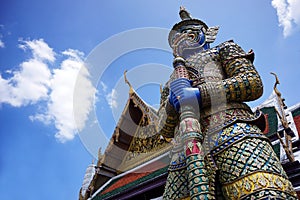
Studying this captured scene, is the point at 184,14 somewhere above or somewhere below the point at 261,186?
above

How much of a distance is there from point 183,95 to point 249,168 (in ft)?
2.33

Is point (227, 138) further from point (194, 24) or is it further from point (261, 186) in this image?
point (194, 24)

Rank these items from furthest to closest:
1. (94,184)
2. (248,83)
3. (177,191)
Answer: (94,184)
(248,83)
(177,191)

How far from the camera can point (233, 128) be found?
192cm

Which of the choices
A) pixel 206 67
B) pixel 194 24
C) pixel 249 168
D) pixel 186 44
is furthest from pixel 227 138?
pixel 194 24

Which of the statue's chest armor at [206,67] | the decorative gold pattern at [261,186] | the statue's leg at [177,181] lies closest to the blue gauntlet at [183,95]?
the statue's chest armor at [206,67]

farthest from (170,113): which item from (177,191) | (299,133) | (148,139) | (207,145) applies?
(148,139)

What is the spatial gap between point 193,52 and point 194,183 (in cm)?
154

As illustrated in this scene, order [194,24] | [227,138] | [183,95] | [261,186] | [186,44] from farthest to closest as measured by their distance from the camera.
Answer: [194,24] → [186,44] → [183,95] → [227,138] → [261,186]

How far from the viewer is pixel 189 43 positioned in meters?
2.80

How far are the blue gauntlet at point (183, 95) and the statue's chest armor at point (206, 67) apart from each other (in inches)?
9.3

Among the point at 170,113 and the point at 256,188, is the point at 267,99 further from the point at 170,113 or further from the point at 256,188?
the point at 256,188

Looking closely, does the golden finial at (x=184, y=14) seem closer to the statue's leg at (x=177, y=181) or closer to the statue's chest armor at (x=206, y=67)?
the statue's chest armor at (x=206, y=67)

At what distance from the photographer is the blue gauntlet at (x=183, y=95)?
205 cm
